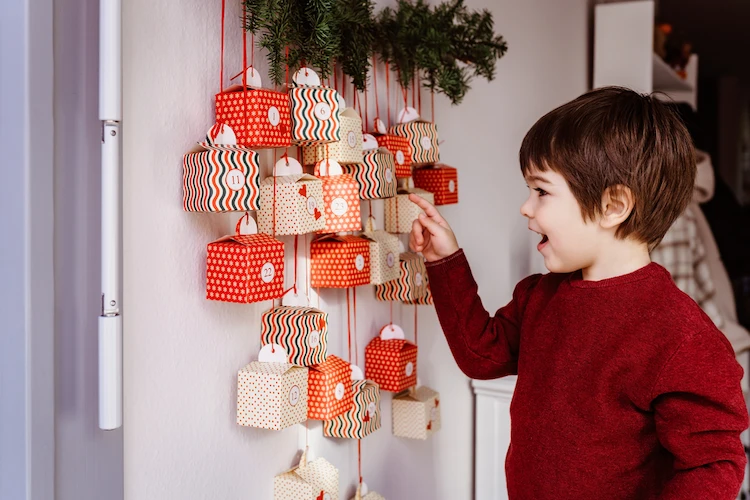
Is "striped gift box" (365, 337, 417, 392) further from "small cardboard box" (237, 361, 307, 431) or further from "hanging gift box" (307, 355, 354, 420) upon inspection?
"small cardboard box" (237, 361, 307, 431)

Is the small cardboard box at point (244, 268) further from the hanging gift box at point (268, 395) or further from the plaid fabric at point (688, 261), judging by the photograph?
the plaid fabric at point (688, 261)

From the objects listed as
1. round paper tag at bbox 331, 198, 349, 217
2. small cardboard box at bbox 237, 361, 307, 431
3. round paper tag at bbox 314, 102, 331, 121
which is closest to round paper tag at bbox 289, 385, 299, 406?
small cardboard box at bbox 237, 361, 307, 431

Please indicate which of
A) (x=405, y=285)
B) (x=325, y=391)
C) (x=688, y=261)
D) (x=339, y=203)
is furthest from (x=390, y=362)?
(x=688, y=261)

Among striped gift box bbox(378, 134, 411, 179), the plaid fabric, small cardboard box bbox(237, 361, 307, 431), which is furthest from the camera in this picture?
the plaid fabric

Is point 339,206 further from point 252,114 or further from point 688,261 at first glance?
point 688,261

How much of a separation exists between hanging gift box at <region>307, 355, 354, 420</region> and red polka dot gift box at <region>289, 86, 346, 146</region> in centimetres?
31

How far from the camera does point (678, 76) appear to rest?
→ 108 inches

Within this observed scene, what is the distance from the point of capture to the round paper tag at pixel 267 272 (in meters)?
0.83

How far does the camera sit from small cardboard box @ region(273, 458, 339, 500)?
98cm

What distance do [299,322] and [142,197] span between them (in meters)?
0.27

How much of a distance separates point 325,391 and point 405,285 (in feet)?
0.92

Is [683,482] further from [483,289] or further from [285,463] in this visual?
[483,289]

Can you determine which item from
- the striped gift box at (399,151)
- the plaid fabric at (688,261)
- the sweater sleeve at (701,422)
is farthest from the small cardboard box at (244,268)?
the plaid fabric at (688,261)

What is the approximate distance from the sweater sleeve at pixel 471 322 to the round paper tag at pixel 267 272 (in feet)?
0.96
